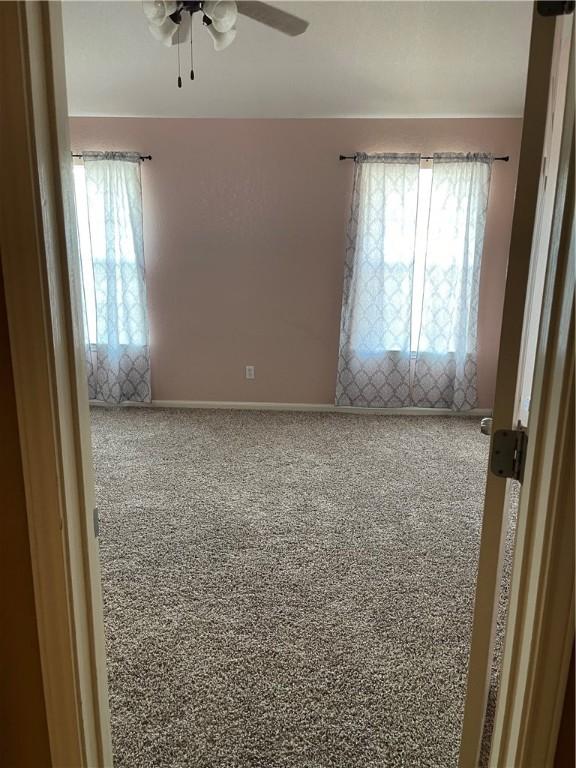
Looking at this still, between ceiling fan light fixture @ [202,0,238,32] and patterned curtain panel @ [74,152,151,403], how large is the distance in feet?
7.54

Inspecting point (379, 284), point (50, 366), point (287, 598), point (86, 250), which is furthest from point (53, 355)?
point (86, 250)

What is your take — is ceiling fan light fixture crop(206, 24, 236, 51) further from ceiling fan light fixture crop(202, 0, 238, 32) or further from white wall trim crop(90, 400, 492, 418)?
white wall trim crop(90, 400, 492, 418)

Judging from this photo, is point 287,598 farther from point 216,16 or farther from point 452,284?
point 452,284

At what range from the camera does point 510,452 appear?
2.90ft

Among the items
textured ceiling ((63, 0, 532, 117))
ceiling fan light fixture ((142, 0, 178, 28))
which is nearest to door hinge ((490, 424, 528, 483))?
ceiling fan light fixture ((142, 0, 178, 28))

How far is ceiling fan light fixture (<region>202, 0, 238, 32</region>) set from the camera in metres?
2.13

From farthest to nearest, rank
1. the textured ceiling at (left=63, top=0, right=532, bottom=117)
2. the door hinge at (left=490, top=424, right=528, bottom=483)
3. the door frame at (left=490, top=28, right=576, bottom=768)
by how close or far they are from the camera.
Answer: the textured ceiling at (left=63, top=0, right=532, bottom=117) < the door hinge at (left=490, top=424, right=528, bottom=483) < the door frame at (left=490, top=28, right=576, bottom=768)

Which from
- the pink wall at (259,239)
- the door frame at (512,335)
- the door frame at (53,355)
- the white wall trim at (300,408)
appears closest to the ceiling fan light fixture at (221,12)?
the door frame at (53,355)

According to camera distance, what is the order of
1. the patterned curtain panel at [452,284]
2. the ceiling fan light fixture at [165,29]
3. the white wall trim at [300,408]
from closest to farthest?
the ceiling fan light fixture at [165,29] < the patterned curtain panel at [452,284] < the white wall trim at [300,408]

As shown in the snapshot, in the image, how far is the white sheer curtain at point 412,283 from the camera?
13.8ft

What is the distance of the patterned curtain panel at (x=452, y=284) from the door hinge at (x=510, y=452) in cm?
Answer: 368

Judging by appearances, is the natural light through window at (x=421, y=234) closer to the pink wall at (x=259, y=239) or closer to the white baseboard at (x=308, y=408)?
the pink wall at (x=259, y=239)

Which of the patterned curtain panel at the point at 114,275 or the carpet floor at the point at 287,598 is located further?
the patterned curtain panel at the point at 114,275

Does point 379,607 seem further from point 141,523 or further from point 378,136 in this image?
point 378,136
